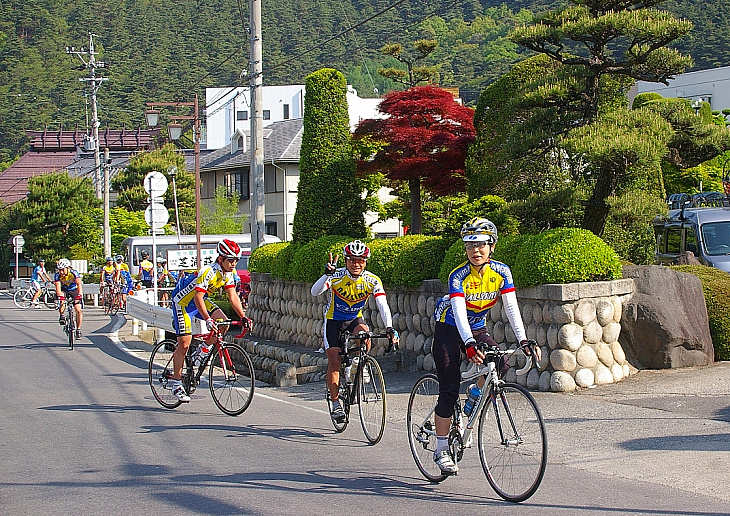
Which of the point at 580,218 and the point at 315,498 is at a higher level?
the point at 580,218

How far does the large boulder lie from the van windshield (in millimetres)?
7071

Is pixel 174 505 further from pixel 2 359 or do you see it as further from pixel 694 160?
pixel 2 359

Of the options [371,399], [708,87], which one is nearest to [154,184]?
[371,399]

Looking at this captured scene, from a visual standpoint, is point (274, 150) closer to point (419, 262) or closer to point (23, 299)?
point (23, 299)

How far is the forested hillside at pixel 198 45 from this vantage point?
70562mm

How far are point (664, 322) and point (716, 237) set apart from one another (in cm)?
830

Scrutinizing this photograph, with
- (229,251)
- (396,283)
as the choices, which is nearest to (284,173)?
(396,283)

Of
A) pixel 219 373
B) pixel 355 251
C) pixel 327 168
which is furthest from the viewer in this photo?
pixel 327 168

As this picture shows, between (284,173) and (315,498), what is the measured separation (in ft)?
144

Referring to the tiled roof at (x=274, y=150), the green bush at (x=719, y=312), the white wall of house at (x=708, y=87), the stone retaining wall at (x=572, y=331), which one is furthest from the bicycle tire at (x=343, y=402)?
the white wall of house at (x=708, y=87)

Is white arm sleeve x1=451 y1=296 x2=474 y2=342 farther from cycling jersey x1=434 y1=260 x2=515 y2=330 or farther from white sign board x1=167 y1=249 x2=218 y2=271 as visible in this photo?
white sign board x1=167 y1=249 x2=218 y2=271

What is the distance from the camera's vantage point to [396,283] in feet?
49.3

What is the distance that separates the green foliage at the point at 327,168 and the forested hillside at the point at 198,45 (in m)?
44.4

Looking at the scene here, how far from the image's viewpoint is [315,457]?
28.0 feet
